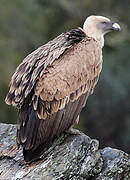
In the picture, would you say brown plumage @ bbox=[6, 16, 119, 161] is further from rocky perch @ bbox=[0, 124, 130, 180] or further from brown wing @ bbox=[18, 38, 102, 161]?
rocky perch @ bbox=[0, 124, 130, 180]

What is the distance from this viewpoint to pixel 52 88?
10.6 metres

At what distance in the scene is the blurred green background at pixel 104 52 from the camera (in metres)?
33.7

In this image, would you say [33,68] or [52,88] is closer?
[52,88]

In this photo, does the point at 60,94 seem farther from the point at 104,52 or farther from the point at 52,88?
the point at 104,52

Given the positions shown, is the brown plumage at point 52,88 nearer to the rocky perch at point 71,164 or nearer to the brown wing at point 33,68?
the brown wing at point 33,68

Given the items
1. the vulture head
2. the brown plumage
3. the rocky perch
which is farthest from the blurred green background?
the rocky perch

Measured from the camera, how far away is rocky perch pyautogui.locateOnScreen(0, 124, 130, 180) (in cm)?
1049

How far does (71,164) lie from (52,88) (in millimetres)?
1288

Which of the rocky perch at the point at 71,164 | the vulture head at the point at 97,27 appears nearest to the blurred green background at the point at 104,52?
the vulture head at the point at 97,27

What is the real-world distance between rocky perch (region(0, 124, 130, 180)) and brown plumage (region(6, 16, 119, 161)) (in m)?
0.25

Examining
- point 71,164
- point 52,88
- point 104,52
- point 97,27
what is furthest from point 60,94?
point 104,52

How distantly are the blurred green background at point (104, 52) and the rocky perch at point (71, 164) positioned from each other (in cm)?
1864

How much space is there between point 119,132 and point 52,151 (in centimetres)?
2407

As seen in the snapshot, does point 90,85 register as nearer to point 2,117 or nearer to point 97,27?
point 97,27
